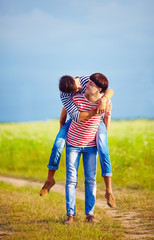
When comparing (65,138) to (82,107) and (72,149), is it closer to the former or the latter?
(72,149)

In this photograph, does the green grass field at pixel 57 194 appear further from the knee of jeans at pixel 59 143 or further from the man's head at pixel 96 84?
the man's head at pixel 96 84

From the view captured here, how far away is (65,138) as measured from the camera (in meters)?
4.81

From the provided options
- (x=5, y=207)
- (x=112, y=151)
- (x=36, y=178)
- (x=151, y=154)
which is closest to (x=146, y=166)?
(x=151, y=154)

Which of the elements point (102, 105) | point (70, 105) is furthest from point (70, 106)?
point (102, 105)

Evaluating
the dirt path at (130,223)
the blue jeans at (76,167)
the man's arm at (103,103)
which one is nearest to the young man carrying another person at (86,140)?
the blue jeans at (76,167)

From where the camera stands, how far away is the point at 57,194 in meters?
7.55

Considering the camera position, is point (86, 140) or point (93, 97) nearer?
point (93, 97)

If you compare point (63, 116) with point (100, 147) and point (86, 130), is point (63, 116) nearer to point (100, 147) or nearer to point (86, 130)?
point (86, 130)

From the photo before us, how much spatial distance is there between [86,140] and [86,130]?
16 cm

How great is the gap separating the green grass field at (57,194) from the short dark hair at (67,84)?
1957 mm

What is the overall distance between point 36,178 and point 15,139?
5.22m

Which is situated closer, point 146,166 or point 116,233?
point 116,233

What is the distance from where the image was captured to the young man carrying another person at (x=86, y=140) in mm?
4469

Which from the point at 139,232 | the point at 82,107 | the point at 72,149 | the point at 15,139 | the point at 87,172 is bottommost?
the point at 15,139
